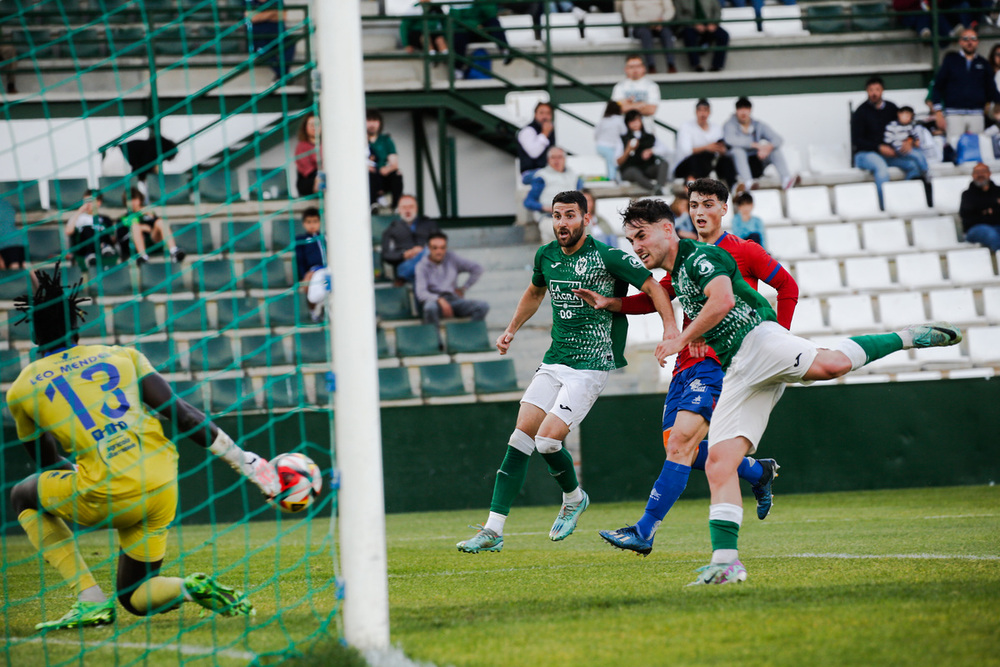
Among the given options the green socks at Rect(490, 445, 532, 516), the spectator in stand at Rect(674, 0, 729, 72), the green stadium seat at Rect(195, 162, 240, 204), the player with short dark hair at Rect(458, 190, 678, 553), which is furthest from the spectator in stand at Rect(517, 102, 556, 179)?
the green socks at Rect(490, 445, 532, 516)

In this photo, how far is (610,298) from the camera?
7.05m

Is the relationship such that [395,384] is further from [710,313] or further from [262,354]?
[710,313]

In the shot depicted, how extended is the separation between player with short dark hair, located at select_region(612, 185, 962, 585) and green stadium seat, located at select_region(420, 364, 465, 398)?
798cm

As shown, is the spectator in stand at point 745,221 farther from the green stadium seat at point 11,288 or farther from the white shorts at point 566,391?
the green stadium seat at point 11,288

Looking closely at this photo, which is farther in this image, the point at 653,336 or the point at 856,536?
the point at 653,336

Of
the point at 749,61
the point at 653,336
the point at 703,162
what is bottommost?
the point at 653,336

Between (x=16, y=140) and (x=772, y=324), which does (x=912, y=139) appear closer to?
(x=772, y=324)

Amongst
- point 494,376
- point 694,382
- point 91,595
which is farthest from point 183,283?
point 694,382

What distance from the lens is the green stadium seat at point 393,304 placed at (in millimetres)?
14898

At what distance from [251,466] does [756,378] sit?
258 cm

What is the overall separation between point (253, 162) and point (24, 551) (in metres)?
9.02

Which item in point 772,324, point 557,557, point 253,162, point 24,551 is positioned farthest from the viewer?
point 253,162

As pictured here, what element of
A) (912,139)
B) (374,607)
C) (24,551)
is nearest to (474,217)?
(912,139)

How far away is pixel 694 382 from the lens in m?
6.81
